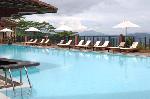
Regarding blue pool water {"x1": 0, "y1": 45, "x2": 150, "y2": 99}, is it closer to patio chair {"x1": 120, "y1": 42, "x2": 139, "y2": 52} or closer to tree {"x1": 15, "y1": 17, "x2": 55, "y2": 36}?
patio chair {"x1": 120, "y1": 42, "x2": 139, "y2": 52}

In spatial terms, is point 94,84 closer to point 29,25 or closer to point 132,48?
point 132,48

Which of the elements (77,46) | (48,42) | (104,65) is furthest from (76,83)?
(48,42)

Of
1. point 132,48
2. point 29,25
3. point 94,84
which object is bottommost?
point 94,84

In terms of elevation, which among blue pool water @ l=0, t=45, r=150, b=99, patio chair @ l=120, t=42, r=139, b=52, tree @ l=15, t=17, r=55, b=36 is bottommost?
blue pool water @ l=0, t=45, r=150, b=99

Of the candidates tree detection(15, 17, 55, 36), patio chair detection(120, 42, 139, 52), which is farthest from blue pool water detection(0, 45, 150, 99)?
tree detection(15, 17, 55, 36)

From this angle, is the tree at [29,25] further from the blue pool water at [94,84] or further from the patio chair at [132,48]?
the blue pool water at [94,84]

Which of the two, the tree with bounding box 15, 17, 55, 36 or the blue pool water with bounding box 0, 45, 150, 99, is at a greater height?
the tree with bounding box 15, 17, 55, 36

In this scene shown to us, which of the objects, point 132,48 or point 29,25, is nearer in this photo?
point 132,48

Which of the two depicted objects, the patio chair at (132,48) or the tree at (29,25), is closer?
the patio chair at (132,48)

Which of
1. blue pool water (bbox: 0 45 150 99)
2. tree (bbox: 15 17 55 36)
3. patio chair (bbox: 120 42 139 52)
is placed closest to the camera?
blue pool water (bbox: 0 45 150 99)

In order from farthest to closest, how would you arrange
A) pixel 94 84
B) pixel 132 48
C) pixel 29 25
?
pixel 29 25
pixel 132 48
pixel 94 84

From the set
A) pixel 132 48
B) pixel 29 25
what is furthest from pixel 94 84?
pixel 29 25

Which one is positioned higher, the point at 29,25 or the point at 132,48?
the point at 29,25

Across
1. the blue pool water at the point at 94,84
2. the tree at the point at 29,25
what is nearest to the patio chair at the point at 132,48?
the blue pool water at the point at 94,84
